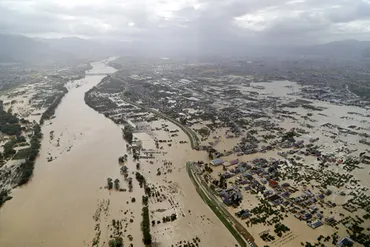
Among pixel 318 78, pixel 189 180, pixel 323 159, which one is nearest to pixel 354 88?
pixel 318 78

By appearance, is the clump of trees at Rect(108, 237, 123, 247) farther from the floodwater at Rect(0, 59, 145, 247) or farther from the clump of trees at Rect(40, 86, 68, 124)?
the clump of trees at Rect(40, 86, 68, 124)

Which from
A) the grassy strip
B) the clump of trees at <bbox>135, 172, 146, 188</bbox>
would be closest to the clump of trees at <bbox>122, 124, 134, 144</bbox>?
the clump of trees at <bbox>135, 172, 146, 188</bbox>

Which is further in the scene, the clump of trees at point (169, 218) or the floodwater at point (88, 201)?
the clump of trees at point (169, 218)

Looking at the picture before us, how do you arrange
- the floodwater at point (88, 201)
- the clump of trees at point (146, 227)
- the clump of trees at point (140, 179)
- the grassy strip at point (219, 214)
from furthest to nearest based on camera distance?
the clump of trees at point (140, 179) < the floodwater at point (88, 201) < the grassy strip at point (219, 214) < the clump of trees at point (146, 227)

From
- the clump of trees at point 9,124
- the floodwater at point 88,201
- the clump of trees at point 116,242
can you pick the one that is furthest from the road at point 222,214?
the clump of trees at point 9,124

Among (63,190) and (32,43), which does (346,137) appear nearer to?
Result: (63,190)

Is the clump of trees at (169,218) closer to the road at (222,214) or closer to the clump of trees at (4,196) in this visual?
the road at (222,214)

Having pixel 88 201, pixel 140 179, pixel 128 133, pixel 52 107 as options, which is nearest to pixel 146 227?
pixel 88 201

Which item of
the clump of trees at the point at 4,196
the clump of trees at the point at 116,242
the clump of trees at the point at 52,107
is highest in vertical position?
the clump of trees at the point at 52,107
